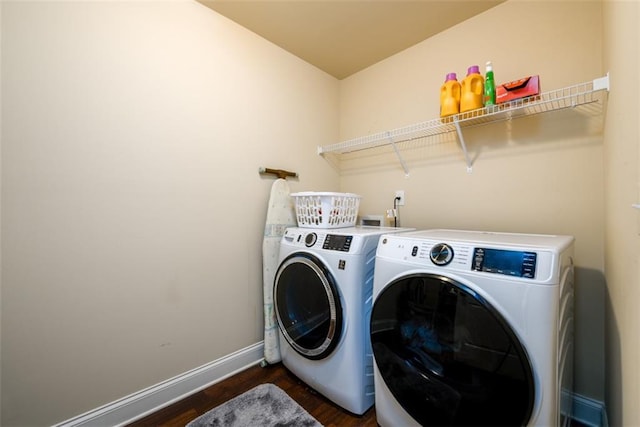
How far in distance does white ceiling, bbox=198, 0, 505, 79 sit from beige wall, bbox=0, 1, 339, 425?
158 millimetres

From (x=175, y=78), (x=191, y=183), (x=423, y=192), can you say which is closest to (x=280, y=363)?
(x=191, y=183)

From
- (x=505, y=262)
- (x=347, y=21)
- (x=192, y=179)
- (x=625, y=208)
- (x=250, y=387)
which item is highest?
(x=347, y=21)

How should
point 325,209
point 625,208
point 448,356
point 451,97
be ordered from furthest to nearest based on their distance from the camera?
1. point 325,209
2. point 451,97
3. point 448,356
4. point 625,208

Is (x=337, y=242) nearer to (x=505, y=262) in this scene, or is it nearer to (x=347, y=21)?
(x=505, y=262)

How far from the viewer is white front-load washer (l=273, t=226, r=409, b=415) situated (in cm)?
131

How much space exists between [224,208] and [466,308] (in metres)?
A: 1.40

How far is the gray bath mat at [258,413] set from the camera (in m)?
1.30

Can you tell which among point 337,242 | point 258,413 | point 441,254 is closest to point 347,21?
point 337,242

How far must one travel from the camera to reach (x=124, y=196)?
133cm

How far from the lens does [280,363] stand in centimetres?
184

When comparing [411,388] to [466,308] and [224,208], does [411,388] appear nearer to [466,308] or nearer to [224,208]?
[466,308]

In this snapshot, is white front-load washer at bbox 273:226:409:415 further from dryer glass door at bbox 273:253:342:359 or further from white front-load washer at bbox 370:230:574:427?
white front-load washer at bbox 370:230:574:427

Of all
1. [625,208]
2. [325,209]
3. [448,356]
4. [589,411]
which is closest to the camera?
[625,208]

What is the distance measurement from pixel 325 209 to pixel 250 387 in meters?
1.14
